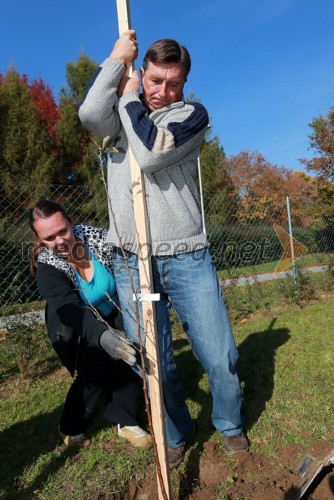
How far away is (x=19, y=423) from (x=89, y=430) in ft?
1.88

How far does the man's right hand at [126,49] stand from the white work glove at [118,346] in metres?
1.13

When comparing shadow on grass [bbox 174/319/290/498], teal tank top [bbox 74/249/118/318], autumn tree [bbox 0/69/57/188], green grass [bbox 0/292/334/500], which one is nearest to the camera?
green grass [bbox 0/292/334/500]

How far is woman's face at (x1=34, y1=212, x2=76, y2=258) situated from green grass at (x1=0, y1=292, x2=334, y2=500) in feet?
3.93

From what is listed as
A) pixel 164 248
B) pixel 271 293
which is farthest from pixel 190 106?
pixel 271 293

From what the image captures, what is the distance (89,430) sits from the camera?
110 inches

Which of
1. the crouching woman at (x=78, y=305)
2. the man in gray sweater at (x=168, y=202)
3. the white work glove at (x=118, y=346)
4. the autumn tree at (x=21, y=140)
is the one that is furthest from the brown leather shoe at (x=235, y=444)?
the autumn tree at (x=21, y=140)

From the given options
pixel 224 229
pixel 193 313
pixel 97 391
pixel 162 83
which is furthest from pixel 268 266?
pixel 162 83

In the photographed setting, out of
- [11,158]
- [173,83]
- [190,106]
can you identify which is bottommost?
[190,106]

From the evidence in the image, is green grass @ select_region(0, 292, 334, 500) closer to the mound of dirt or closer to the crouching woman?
the mound of dirt

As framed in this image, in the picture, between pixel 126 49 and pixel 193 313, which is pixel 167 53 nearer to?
pixel 126 49

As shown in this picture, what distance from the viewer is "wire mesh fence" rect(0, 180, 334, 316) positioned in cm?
595

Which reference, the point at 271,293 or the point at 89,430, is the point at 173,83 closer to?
the point at 89,430

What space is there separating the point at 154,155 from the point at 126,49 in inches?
18.1

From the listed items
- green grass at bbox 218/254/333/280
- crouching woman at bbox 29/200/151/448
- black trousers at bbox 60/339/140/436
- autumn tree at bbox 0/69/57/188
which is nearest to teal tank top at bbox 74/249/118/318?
crouching woman at bbox 29/200/151/448
